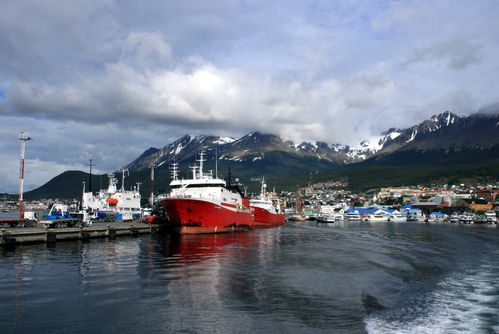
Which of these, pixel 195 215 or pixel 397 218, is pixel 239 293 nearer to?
pixel 195 215

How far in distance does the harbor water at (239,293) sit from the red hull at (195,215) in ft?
62.5

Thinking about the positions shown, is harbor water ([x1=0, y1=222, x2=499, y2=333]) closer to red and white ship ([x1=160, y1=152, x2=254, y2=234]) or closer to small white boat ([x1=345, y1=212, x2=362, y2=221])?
red and white ship ([x1=160, y1=152, x2=254, y2=234])

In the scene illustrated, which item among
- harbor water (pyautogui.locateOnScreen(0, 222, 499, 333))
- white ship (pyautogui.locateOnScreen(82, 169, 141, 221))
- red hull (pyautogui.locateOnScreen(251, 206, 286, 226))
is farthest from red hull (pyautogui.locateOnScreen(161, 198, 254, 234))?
red hull (pyautogui.locateOnScreen(251, 206, 286, 226))

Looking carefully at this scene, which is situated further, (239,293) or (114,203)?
(114,203)

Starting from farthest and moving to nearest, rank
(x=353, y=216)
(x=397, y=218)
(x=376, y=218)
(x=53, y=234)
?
(x=353, y=216) < (x=397, y=218) < (x=376, y=218) < (x=53, y=234)

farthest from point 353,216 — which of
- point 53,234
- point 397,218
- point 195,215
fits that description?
point 53,234

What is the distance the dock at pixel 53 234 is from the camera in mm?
46178

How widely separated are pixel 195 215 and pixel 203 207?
5.94 ft

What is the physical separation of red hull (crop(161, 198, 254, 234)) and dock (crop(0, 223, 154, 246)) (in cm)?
780

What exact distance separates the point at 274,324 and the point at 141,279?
13.7 m

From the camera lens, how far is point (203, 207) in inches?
2606

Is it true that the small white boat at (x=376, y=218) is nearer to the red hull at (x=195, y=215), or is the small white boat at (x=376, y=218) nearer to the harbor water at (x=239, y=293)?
the red hull at (x=195, y=215)

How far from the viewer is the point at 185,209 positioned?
212 feet

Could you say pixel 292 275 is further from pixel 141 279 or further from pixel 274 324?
pixel 274 324
